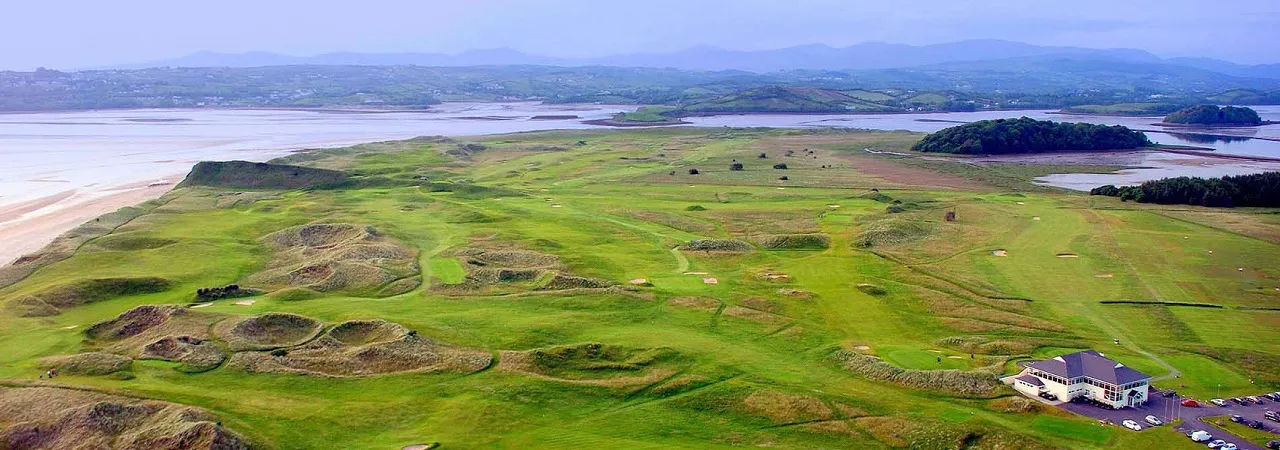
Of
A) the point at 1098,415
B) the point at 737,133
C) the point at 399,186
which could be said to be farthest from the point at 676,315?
the point at 737,133

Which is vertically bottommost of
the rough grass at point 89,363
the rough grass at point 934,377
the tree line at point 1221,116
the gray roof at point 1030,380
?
the rough grass at point 934,377

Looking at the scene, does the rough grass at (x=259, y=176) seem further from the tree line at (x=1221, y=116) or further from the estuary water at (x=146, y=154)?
the tree line at (x=1221, y=116)

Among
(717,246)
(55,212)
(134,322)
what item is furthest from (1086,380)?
(55,212)

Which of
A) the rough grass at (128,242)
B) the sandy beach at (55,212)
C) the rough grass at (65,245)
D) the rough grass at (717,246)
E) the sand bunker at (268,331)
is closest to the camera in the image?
the sand bunker at (268,331)

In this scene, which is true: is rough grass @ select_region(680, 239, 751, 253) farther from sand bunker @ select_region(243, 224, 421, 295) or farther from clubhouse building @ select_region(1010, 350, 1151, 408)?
clubhouse building @ select_region(1010, 350, 1151, 408)

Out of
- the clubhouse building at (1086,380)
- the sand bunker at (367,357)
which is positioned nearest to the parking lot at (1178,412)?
the clubhouse building at (1086,380)

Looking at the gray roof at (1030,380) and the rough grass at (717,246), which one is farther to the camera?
the rough grass at (717,246)

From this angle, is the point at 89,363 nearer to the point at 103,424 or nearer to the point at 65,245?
the point at 103,424

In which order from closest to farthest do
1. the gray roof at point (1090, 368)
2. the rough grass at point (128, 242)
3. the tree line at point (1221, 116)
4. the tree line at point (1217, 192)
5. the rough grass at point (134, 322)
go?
the gray roof at point (1090, 368) → the rough grass at point (134, 322) → the rough grass at point (128, 242) → the tree line at point (1217, 192) → the tree line at point (1221, 116)
